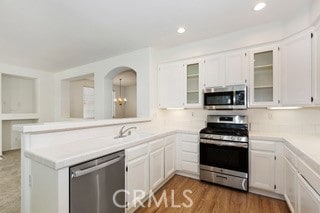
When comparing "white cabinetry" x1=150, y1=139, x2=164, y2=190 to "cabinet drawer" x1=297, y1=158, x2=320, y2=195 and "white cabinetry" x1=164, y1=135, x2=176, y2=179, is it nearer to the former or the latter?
"white cabinetry" x1=164, y1=135, x2=176, y2=179

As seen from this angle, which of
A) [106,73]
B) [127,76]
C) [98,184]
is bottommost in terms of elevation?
[98,184]

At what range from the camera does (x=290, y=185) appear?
1977 millimetres

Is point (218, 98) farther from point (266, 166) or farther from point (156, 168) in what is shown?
point (156, 168)

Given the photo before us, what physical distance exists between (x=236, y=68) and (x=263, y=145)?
4.39ft

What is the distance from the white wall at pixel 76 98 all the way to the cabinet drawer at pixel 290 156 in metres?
7.14

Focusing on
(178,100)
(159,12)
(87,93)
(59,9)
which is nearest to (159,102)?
(178,100)

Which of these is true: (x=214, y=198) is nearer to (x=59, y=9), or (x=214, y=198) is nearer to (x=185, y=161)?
(x=185, y=161)

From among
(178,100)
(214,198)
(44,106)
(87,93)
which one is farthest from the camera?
(87,93)

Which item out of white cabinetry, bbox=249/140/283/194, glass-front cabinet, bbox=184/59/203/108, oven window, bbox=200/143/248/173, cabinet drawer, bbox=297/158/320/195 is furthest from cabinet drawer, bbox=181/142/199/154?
cabinet drawer, bbox=297/158/320/195

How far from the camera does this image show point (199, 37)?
312 cm

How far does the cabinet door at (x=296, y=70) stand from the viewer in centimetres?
216

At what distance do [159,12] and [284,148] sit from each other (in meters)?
2.55

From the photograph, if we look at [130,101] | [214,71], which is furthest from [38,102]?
[214,71]

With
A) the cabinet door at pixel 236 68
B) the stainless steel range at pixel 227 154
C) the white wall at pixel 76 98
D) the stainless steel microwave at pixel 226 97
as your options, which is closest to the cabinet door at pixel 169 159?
the stainless steel range at pixel 227 154
